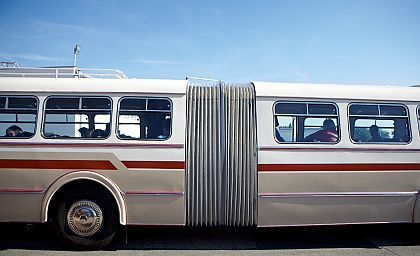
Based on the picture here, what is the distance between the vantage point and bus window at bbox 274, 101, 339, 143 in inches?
215

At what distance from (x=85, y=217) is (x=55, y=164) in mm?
973

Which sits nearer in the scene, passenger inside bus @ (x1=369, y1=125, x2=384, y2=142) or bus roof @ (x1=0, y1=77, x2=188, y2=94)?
bus roof @ (x1=0, y1=77, x2=188, y2=94)

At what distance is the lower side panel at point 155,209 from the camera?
529 cm

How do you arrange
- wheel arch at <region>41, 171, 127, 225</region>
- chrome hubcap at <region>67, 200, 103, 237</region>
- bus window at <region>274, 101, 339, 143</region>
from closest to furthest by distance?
wheel arch at <region>41, 171, 127, 225</region> → chrome hubcap at <region>67, 200, 103, 237</region> → bus window at <region>274, 101, 339, 143</region>

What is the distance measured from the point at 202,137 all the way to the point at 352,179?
2549 millimetres

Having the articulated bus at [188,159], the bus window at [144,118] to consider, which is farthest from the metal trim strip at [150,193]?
the bus window at [144,118]

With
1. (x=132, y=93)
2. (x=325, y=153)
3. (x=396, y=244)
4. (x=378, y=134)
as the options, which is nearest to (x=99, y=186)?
(x=132, y=93)

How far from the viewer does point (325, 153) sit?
5.44 metres

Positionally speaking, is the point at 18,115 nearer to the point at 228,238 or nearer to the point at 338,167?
the point at 228,238

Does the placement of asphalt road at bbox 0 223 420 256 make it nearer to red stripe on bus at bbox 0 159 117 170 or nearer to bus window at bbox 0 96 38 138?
red stripe on bus at bbox 0 159 117 170

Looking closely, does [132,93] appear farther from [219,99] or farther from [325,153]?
[325,153]

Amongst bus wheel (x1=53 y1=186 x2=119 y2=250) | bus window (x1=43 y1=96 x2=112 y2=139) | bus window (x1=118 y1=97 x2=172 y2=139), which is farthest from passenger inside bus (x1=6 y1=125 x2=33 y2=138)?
bus window (x1=118 y1=97 x2=172 y2=139)

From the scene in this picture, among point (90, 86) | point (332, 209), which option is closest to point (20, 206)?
point (90, 86)

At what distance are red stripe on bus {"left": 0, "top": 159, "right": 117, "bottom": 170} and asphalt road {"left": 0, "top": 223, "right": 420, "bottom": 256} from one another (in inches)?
47.2
